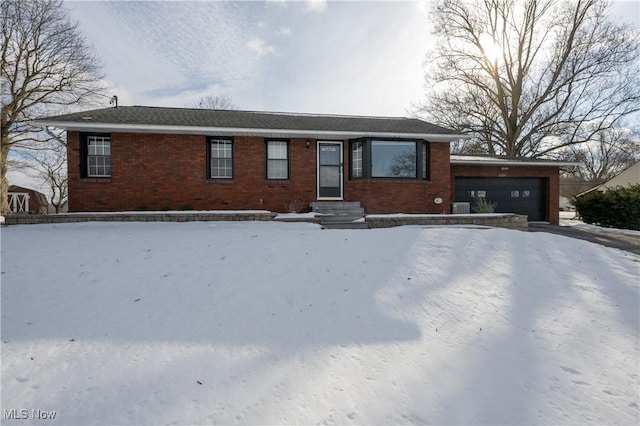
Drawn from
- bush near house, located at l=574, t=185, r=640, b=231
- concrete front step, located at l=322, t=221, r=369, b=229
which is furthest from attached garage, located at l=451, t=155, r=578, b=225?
concrete front step, located at l=322, t=221, r=369, b=229

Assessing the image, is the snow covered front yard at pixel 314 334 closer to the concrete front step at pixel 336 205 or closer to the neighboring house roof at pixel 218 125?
the concrete front step at pixel 336 205

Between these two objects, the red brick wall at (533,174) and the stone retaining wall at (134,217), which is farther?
the red brick wall at (533,174)

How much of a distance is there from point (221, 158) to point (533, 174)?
14.7 m

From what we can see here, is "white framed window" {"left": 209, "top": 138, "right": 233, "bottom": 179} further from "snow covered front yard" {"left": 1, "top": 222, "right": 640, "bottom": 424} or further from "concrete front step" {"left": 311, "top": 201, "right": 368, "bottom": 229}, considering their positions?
"snow covered front yard" {"left": 1, "top": 222, "right": 640, "bottom": 424}

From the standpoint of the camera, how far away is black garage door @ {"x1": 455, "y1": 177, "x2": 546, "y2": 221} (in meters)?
14.2

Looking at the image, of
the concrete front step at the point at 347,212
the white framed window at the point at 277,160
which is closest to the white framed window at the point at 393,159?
the concrete front step at the point at 347,212

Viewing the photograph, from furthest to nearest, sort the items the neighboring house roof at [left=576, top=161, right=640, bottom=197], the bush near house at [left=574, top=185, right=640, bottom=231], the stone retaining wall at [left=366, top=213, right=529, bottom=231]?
the neighboring house roof at [left=576, top=161, right=640, bottom=197]
the bush near house at [left=574, top=185, right=640, bottom=231]
the stone retaining wall at [left=366, top=213, right=529, bottom=231]

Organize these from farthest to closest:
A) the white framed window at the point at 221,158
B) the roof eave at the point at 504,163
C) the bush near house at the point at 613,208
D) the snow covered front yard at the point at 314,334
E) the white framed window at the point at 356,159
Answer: the roof eave at the point at 504,163 < the bush near house at the point at 613,208 < the white framed window at the point at 356,159 < the white framed window at the point at 221,158 < the snow covered front yard at the point at 314,334

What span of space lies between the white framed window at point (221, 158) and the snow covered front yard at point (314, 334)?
5.03 m

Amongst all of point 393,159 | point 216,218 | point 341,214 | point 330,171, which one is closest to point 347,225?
point 341,214

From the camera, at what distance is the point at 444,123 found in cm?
2464

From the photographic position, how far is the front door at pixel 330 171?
37.0ft

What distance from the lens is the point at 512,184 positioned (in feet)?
47.8

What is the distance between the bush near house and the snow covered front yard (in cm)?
1013
